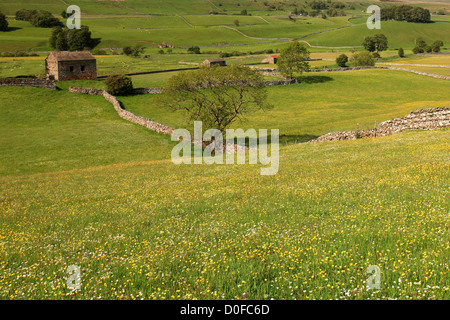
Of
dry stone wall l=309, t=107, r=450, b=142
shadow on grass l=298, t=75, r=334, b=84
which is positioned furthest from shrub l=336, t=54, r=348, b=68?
dry stone wall l=309, t=107, r=450, b=142

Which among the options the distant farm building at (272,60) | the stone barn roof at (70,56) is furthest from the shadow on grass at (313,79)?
the stone barn roof at (70,56)

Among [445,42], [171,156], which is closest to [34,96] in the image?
[171,156]

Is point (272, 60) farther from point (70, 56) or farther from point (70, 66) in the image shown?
point (70, 66)

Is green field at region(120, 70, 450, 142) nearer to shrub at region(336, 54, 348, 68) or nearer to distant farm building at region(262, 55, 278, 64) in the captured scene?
shrub at region(336, 54, 348, 68)

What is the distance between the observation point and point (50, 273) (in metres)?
10.4

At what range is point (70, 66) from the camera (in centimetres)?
8400

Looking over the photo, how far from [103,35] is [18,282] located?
18597 cm

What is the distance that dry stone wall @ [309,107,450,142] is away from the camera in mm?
38312

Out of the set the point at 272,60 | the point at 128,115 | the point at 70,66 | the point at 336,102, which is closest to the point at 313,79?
the point at 336,102

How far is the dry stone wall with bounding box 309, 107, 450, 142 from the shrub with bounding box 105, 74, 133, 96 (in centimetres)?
4779

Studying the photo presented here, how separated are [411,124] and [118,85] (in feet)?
184

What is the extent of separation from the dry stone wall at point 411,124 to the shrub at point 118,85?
47788mm

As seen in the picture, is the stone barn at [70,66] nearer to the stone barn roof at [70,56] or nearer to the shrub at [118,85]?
the stone barn roof at [70,56]
